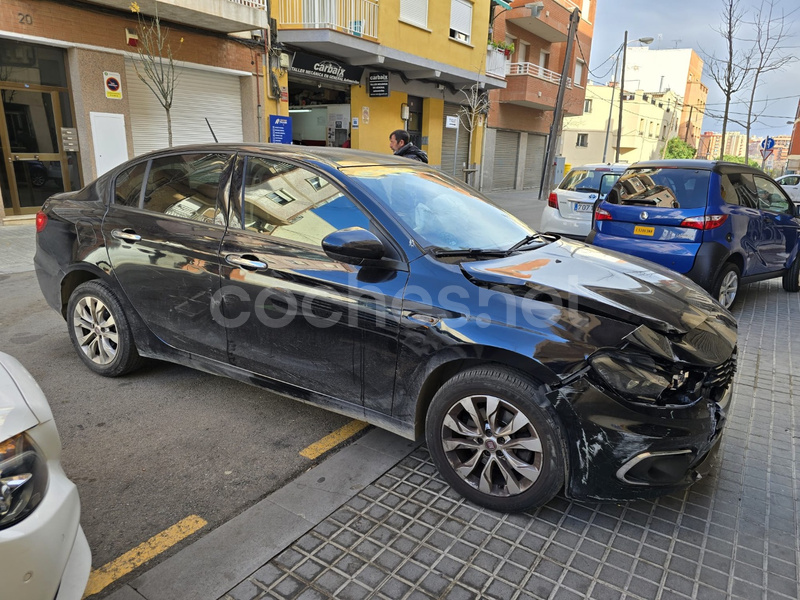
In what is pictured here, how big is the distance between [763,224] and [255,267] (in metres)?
6.01

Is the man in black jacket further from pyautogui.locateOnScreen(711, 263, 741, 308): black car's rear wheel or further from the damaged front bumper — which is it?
the damaged front bumper

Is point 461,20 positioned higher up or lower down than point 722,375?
higher up

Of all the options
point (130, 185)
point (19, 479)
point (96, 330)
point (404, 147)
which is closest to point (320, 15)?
point (404, 147)

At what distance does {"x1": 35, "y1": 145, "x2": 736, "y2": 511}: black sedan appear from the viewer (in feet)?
8.08

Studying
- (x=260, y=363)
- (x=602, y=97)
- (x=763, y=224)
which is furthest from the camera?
(x=602, y=97)

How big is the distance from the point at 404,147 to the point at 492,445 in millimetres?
4732

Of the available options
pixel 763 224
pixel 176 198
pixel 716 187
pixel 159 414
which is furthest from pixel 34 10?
pixel 763 224

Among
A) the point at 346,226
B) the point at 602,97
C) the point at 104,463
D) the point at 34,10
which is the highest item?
the point at 602,97

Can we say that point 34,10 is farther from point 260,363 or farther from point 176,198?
point 260,363

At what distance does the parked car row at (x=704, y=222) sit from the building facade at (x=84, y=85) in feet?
22.6

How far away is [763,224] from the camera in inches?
251

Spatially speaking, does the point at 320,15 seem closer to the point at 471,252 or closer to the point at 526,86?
the point at 526,86

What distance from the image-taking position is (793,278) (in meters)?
7.62

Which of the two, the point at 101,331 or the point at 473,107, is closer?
the point at 101,331
